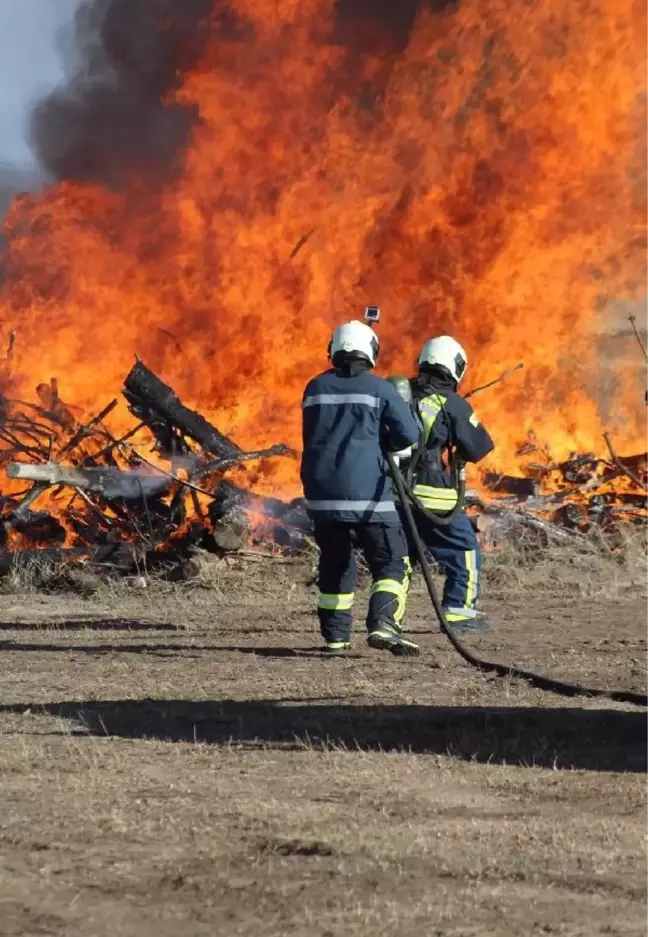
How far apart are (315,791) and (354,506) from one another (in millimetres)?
4025

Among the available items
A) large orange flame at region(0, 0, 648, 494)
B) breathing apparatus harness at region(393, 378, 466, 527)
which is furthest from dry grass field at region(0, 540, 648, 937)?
large orange flame at region(0, 0, 648, 494)

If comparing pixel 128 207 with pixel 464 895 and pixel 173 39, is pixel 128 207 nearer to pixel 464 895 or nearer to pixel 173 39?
pixel 173 39

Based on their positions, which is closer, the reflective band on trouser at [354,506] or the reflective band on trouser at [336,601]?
the reflective band on trouser at [354,506]

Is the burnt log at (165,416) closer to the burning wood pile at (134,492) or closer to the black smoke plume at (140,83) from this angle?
the burning wood pile at (134,492)

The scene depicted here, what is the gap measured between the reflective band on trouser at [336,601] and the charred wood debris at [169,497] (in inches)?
163

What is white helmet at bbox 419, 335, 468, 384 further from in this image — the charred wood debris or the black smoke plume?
the black smoke plume

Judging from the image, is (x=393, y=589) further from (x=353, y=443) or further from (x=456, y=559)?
(x=456, y=559)

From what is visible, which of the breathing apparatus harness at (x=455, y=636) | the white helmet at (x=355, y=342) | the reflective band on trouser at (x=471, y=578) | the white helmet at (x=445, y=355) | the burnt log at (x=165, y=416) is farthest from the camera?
the burnt log at (x=165, y=416)

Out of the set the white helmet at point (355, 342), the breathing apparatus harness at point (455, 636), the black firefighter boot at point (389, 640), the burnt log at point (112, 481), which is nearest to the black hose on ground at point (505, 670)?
the breathing apparatus harness at point (455, 636)

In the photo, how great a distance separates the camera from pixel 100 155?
19125mm

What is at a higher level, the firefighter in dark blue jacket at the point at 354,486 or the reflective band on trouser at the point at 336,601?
the firefighter in dark blue jacket at the point at 354,486

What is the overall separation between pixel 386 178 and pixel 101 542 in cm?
648

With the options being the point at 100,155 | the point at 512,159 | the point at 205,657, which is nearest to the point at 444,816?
the point at 205,657

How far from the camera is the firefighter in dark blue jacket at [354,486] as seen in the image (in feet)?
29.0
